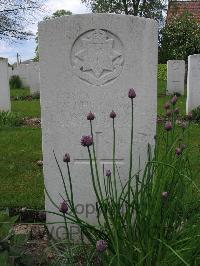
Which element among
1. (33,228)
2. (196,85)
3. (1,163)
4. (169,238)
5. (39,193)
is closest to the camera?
(169,238)

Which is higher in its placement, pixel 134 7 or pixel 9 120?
pixel 134 7

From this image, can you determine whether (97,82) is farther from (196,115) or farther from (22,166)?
(196,115)

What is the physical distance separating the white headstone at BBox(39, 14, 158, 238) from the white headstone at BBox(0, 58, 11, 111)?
7060 mm

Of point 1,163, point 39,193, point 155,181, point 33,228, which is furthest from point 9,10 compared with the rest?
point 155,181

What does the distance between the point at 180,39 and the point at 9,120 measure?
46.7 feet

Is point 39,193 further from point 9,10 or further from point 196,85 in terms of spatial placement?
point 9,10

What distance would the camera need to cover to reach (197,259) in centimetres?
245

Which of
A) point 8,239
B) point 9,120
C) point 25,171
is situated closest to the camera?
point 8,239

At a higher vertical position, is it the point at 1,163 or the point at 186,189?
the point at 186,189

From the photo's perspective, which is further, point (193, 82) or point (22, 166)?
point (193, 82)

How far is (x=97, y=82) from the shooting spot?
3.29 metres

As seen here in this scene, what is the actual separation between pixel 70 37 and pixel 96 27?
0.19 meters

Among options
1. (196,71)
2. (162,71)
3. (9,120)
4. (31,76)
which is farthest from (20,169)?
(162,71)

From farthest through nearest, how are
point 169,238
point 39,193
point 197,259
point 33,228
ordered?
point 39,193
point 33,228
point 169,238
point 197,259
